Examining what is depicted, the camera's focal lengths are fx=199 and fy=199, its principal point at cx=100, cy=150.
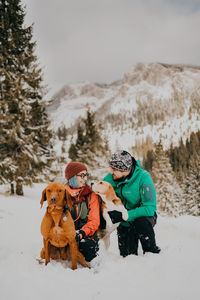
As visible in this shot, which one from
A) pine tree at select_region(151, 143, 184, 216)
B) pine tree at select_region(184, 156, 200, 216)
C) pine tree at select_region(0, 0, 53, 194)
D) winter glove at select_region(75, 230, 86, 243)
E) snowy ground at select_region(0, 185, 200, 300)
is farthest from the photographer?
pine tree at select_region(184, 156, 200, 216)

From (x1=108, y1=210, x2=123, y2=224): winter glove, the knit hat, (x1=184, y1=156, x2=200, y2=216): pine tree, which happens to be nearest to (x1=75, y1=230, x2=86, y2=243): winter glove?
(x1=108, y1=210, x2=123, y2=224): winter glove

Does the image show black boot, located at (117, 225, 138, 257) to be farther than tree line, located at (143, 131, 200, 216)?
No

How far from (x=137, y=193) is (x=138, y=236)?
818 mm

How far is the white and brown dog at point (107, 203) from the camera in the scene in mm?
3279

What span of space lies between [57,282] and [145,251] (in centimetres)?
172

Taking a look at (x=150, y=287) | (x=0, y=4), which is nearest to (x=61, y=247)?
(x=150, y=287)

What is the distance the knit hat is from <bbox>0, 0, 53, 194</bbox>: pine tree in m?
9.60

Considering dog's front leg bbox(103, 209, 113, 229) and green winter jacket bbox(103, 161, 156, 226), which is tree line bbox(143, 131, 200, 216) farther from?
dog's front leg bbox(103, 209, 113, 229)

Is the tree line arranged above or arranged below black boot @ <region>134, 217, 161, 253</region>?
below

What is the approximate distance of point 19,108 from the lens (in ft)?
42.9

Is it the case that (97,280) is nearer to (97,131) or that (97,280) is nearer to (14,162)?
(14,162)

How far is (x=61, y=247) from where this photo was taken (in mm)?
3076

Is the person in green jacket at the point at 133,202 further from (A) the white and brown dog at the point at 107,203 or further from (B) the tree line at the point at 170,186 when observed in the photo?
(B) the tree line at the point at 170,186

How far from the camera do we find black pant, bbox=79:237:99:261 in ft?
10.0
